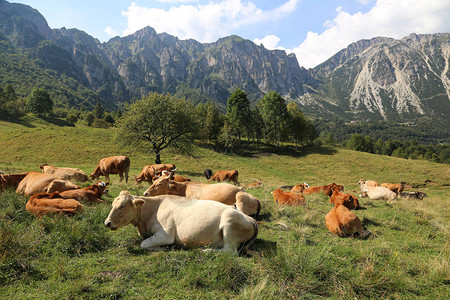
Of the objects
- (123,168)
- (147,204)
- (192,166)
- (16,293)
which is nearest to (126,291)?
(16,293)

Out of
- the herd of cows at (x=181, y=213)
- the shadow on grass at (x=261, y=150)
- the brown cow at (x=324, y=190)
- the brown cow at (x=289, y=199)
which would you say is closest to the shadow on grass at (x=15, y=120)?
the shadow on grass at (x=261, y=150)

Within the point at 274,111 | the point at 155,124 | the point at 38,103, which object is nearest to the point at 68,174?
the point at 155,124

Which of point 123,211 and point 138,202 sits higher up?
point 138,202

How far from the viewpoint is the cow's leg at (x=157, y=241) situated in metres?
5.10

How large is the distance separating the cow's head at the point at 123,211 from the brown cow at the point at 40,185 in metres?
5.28

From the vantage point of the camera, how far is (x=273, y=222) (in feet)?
24.6

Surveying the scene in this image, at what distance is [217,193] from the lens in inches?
311

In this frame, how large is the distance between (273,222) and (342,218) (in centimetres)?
221

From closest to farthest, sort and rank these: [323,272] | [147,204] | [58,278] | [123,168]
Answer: [58,278] → [323,272] → [147,204] → [123,168]

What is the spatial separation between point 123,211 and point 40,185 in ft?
19.6

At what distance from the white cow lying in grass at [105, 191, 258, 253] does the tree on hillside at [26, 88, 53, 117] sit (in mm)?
102281

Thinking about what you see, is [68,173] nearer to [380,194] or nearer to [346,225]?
[346,225]

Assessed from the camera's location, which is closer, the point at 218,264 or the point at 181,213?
the point at 218,264

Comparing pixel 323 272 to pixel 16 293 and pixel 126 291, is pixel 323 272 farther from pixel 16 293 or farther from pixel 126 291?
pixel 16 293
